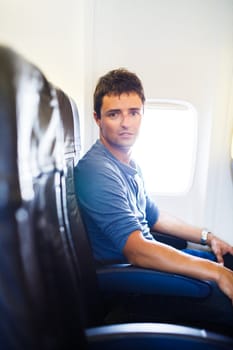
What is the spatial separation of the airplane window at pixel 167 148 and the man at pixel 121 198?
1.36 feet

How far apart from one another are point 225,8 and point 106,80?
89 centimetres

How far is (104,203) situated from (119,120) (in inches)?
17.3

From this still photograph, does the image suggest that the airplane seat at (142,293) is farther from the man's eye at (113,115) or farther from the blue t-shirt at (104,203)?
the man's eye at (113,115)

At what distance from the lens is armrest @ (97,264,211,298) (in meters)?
0.92

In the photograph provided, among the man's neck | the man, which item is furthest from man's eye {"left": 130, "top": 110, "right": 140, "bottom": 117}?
the man's neck

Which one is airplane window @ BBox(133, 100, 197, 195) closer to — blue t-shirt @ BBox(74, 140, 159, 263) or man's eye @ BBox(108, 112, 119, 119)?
man's eye @ BBox(108, 112, 119, 119)

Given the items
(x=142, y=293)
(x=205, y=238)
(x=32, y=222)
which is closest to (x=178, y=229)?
(x=205, y=238)

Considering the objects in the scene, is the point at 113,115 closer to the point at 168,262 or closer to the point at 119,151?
the point at 119,151

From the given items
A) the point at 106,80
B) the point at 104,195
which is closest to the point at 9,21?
the point at 106,80

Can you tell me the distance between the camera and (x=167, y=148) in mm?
1682

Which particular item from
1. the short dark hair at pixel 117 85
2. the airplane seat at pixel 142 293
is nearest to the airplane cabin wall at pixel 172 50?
the short dark hair at pixel 117 85

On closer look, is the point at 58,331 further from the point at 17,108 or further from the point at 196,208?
the point at 196,208

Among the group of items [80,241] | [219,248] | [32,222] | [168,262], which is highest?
[32,222]

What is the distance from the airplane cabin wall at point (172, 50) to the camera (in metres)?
1.41
